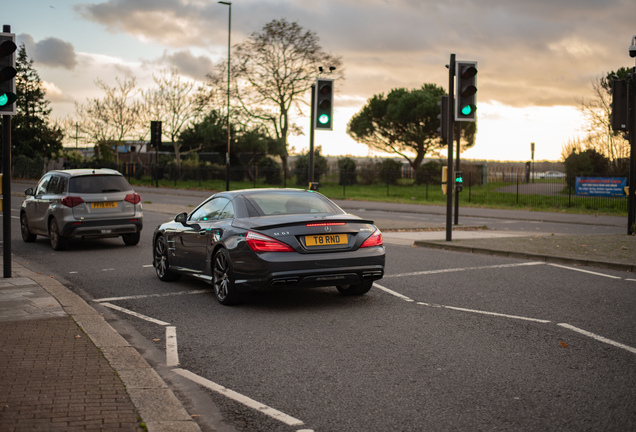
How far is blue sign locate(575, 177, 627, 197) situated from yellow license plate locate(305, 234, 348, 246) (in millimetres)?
24639

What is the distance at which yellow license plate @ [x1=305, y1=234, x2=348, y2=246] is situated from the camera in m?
7.25

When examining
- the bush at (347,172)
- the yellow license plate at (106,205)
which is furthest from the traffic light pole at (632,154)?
the bush at (347,172)

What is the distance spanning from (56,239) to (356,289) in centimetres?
793

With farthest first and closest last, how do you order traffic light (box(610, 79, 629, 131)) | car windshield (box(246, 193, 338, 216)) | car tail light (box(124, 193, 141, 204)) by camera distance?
1. traffic light (box(610, 79, 629, 131))
2. car tail light (box(124, 193, 141, 204))
3. car windshield (box(246, 193, 338, 216))

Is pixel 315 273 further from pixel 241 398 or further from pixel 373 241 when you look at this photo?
pixel 241 398

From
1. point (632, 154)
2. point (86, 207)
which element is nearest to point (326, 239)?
point (86, 207)

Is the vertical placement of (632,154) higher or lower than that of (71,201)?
higher

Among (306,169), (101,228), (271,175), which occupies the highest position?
(306,169)

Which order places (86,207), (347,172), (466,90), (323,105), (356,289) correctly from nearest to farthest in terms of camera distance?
(356,289) < (86,207) < (466,90) < (323,105) < (347,172)

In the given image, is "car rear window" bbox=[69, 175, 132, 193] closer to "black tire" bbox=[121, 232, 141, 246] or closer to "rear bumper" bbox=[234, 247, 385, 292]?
"black tire" bbox=[121, 232, 141, 246]

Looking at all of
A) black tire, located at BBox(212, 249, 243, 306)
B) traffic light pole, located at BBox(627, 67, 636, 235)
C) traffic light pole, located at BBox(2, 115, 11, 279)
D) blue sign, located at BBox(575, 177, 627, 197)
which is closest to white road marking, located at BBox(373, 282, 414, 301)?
black tire, located at BBox(212, 249, 243, 306)

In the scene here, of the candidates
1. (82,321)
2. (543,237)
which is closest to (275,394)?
(82,321)

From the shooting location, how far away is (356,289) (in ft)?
27.3

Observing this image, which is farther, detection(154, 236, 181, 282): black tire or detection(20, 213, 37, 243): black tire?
detection(20, 213, 37, 243): black tire
